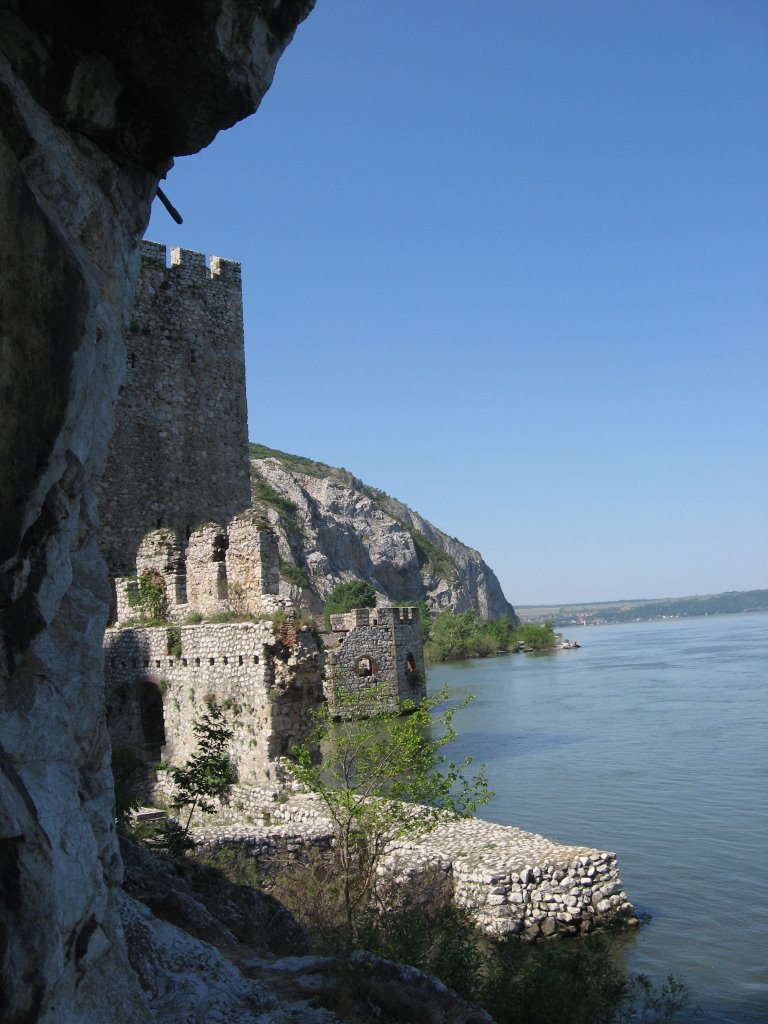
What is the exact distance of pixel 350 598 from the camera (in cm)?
7519

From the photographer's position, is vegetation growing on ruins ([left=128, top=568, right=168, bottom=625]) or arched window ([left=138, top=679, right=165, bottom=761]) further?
vegetation growing on ruins ([left=128, top=568, right=168, bottom=625])

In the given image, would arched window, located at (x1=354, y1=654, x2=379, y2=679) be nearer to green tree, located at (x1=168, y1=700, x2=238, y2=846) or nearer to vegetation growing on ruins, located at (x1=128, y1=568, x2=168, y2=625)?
vegetation growing on ruins, located at (x1=128, y1=568, x2=168, y2=625)

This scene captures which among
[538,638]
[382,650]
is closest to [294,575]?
[538,638]

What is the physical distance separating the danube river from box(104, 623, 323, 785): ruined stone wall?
4.96 m

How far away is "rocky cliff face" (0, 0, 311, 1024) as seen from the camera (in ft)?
10.6

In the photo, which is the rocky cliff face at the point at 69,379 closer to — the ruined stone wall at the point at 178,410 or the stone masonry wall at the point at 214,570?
the stone masonry wall at the point at 214,570

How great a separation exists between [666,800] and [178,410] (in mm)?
11661

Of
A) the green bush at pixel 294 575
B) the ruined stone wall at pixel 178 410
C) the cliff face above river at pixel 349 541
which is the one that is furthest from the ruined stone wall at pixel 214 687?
the green bush at pixel 294 575

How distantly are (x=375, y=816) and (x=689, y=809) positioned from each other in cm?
863

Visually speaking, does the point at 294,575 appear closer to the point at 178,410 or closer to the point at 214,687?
the point at 178,410

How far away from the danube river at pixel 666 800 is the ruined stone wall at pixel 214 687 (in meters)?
4.96

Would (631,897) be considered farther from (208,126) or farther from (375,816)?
(208,126)

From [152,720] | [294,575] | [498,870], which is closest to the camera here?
[498,870]

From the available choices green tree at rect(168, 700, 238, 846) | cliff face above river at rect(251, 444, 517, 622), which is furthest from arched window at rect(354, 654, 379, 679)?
cliff face above river at rect(251, 444, 517, 622)
